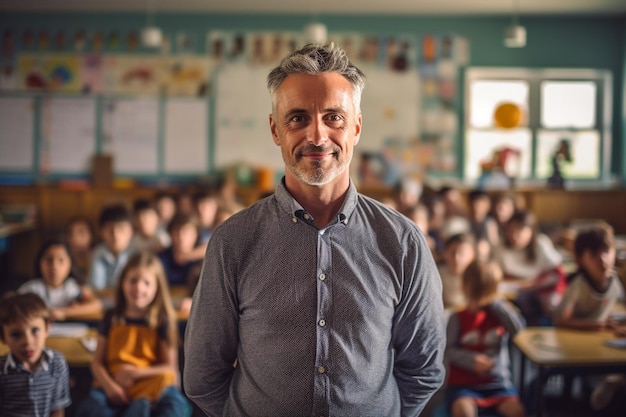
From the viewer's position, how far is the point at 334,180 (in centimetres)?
142

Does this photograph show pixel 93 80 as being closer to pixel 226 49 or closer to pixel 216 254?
pixel 226 49

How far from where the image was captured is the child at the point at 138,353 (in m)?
2.67

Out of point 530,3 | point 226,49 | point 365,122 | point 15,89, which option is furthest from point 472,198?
point 15,89

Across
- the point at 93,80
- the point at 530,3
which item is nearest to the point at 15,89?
the point at 93,80

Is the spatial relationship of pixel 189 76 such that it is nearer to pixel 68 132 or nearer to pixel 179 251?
pixel 68 132

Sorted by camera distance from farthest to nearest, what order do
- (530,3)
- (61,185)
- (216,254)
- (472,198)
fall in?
(61,185) < (530,3) < (472,198) < (216,254)

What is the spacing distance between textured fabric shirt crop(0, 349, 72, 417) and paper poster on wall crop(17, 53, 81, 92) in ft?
19.7

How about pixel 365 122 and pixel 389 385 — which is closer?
pixel 389 385

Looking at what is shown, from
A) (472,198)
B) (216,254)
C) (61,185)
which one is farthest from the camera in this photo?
(61,185)

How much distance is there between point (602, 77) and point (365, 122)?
288 cm

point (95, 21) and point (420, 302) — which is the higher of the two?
point (95, 21)

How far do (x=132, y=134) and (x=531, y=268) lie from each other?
4968 mm

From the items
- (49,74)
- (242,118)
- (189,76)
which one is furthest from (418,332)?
(49,74)

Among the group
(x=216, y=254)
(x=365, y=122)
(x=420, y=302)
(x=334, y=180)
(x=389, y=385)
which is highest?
(x=365, y=122)
